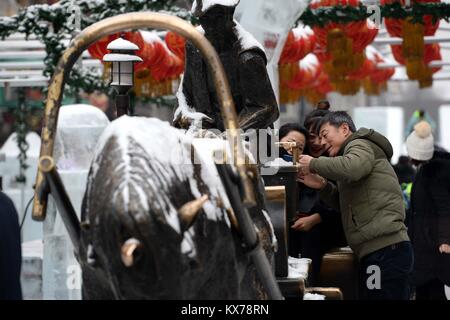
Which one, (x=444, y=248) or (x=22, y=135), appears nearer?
(x=444, y=248)

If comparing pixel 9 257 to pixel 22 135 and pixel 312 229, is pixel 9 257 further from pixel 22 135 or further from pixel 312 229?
pixel 22 135

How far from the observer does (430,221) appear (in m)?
10.4

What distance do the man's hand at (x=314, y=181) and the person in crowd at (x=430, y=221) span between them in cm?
242

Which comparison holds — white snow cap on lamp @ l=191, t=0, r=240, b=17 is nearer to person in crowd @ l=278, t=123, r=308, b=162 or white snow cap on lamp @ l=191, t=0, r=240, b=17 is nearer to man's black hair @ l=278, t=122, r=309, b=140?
person in crowd @ l=278, t=123, r=308, b=162

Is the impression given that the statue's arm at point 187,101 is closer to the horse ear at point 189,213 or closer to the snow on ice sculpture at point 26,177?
the horse ear at point 189,213

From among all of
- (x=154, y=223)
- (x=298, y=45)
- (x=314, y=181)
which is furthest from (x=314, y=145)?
(x=298, y=45)

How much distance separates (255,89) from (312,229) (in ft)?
6.83

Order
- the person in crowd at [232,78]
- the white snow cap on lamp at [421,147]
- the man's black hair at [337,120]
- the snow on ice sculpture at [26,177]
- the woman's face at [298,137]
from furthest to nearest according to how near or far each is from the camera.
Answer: the snow on ice sculpture at [26,177] < the white snow cap on lamp at [421,147] < the woman's face at [298,137] < the man's black hair at [337,120] < the person in crowd at [232,78]

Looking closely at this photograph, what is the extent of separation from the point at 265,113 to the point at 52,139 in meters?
2.02

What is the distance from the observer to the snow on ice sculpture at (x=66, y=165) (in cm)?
1025

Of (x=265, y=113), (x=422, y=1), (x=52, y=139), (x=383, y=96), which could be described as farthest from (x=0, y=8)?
(x=383, y=96)

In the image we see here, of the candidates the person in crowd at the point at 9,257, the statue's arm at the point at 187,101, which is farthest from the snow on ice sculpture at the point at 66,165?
the person in crowd at the point at 9,257

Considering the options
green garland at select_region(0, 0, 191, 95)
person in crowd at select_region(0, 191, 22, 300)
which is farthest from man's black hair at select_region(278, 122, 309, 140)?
green garland at select_region(0, 0, 191, 95)
